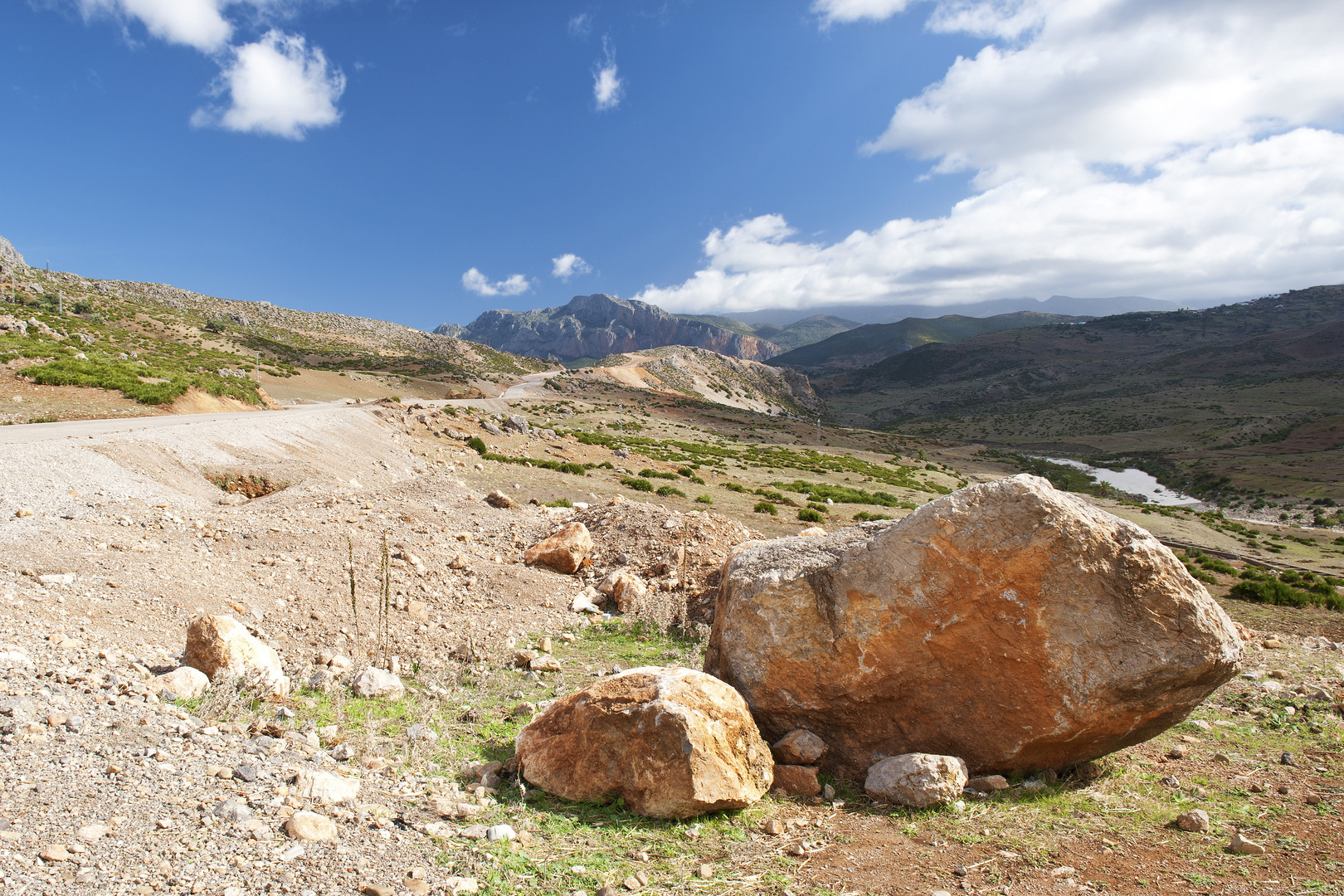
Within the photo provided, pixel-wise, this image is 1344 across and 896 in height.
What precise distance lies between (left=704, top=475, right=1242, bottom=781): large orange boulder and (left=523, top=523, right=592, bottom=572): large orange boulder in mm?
6618

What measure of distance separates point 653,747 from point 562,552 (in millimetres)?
8050

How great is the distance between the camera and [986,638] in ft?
19.3

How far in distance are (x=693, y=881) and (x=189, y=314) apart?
405ft

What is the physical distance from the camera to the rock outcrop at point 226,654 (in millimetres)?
6410

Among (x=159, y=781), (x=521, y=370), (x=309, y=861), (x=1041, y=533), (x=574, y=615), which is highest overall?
(x=521, y=370)

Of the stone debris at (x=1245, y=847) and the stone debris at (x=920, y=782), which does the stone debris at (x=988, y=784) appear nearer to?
the stone debris at (x=920, y=782)

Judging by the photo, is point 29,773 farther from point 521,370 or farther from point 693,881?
point 521,370

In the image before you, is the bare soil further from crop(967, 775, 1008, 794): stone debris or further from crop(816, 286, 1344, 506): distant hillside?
crop(816, 286, 1344, 506): distant hillside

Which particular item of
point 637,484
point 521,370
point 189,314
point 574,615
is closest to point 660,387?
point 521,370

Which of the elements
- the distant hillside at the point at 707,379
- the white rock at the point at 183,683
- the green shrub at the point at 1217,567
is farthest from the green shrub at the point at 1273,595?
the distant hillside at the point at 707,379

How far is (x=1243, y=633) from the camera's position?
33.6 ft

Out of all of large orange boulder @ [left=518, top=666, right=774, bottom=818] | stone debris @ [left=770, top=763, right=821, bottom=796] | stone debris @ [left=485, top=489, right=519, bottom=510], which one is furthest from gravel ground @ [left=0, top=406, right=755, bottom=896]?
stone debris @ [left=770, top=763, right=821, bottom=796]

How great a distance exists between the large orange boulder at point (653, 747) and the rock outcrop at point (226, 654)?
119 inches

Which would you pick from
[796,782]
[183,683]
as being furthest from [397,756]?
[796,782]
